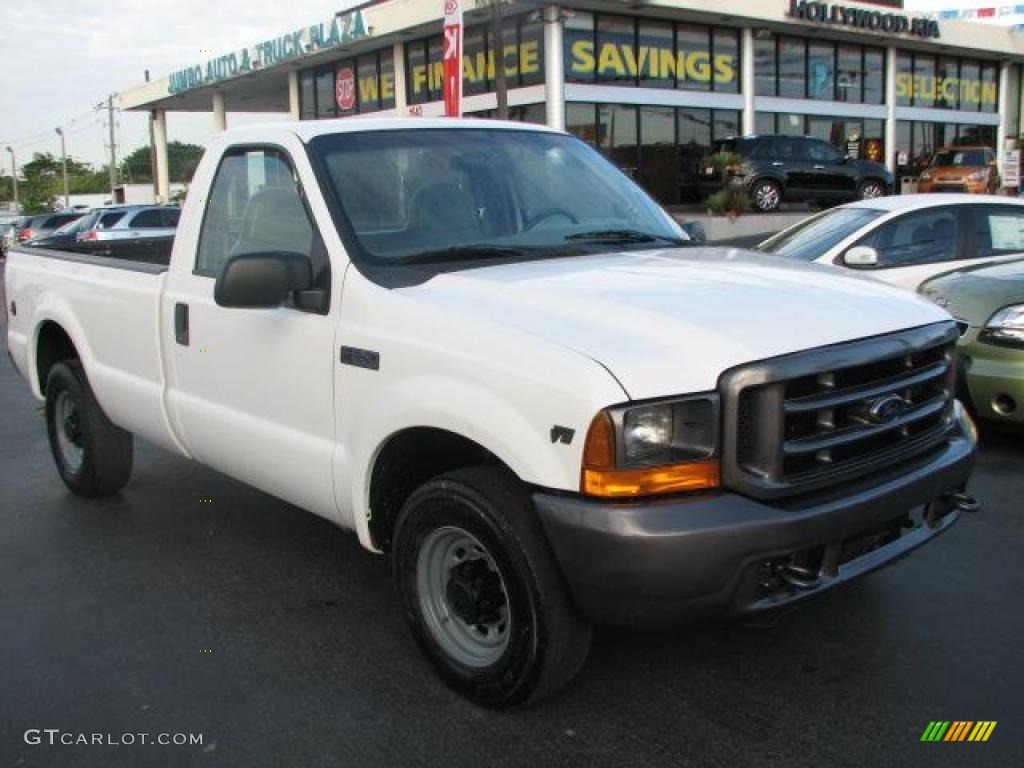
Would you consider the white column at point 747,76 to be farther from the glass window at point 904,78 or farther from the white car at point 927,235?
the white car at point 927,235

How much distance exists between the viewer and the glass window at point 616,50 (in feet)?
84.3

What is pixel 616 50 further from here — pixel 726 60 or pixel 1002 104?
pixel 1002 104

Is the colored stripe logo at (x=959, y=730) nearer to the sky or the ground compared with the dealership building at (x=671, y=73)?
nearer to the ground

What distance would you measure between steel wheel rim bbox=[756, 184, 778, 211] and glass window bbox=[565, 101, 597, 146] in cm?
425

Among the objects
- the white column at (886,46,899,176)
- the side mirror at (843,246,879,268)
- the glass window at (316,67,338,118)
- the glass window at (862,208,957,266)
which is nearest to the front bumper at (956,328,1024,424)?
the side mirror at (843,246,879,268)

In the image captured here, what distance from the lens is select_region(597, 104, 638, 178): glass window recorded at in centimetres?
2602

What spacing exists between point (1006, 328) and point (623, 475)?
418cm

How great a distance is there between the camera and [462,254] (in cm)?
382

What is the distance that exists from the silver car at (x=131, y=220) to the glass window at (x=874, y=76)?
71.1ft

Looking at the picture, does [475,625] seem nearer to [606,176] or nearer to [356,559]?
[356,559]

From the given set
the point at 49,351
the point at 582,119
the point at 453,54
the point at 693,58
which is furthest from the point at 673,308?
the point at 693,58

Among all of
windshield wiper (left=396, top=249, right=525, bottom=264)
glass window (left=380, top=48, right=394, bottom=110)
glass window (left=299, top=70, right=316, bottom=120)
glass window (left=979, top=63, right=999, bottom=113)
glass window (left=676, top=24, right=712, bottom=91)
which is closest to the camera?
windshield wiper (left=396, top=249, right=525, bottom=264)

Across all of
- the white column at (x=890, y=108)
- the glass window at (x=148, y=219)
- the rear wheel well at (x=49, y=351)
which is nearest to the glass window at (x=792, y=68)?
the white column at (x=890, y=108)

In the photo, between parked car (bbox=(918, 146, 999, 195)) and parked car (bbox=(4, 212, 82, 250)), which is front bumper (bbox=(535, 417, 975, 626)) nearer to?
parked car (bbox=(918, 146, 999, 195))
